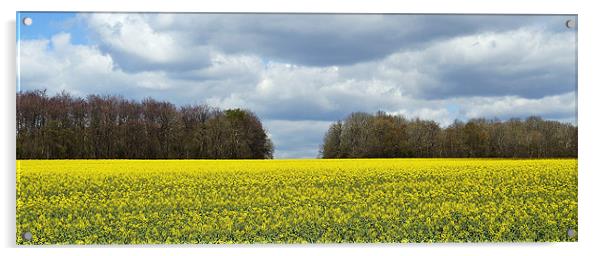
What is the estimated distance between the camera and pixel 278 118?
7.46 meters

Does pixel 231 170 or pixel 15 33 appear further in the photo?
pixel 231 170

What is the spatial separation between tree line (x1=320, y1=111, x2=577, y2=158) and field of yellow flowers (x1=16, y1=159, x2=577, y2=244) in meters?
0.09

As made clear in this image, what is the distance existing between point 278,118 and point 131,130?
1.43 metres

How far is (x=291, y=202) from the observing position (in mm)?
7617

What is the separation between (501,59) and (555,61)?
0.52m

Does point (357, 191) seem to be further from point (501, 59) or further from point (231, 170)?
point (501, 59)

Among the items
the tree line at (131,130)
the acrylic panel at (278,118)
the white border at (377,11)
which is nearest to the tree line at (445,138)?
the acrylic panel at (278,118)

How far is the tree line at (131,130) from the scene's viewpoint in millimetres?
7277

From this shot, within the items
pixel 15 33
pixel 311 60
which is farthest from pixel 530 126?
pixel 15 33

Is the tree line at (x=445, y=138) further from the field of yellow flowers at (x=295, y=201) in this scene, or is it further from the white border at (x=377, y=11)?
the white border at (x=377, y=11)

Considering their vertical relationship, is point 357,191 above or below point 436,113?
below

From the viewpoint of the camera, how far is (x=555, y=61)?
7.46 meters

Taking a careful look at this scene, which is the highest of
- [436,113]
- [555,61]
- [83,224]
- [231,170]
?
[555,61]

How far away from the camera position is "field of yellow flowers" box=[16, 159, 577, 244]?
7.31 metres
